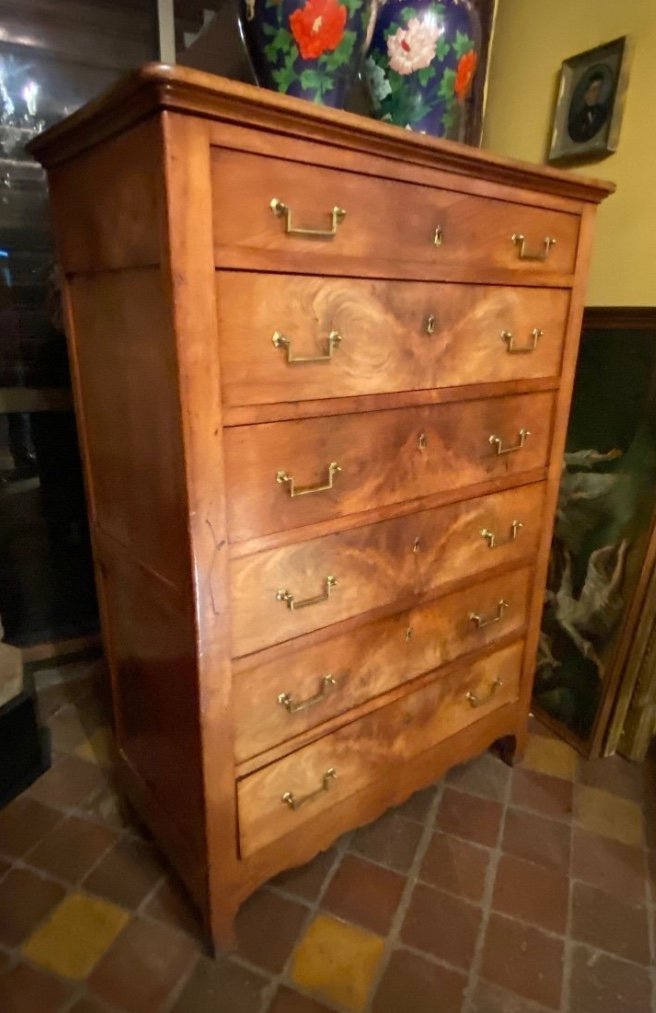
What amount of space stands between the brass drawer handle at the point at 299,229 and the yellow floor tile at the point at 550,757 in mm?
1478

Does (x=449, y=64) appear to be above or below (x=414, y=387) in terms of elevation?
above

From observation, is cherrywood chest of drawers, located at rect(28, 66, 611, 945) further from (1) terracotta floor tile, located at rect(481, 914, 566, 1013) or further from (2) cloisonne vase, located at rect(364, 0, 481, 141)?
(1) terracotta floor tile, located at rect(481, 914, 566, 1013)

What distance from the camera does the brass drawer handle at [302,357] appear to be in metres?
0.91

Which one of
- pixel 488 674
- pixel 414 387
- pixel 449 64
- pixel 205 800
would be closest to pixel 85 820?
pixel 205 800

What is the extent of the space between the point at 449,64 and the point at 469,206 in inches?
9.4

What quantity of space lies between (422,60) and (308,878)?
1.61 m

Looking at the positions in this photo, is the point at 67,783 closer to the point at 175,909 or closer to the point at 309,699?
the point at 175,909

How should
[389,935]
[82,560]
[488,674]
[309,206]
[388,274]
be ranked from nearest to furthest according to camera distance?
1. [309,206]
2. [388,274]
3. [389,935]
4. [488,674]
5. [82,560]

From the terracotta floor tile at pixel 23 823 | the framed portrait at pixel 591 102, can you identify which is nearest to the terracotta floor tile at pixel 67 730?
the terracotta floor tile at pixel 23 823

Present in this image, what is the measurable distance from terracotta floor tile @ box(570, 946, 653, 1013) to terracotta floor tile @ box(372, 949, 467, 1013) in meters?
0.21

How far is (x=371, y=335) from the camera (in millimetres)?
1017

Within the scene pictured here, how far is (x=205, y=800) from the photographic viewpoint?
108 centimetres

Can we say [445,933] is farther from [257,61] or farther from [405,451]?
[257,61]

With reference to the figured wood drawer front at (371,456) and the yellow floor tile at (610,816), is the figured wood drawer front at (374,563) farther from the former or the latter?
the yellow floor tile at (610,816)
